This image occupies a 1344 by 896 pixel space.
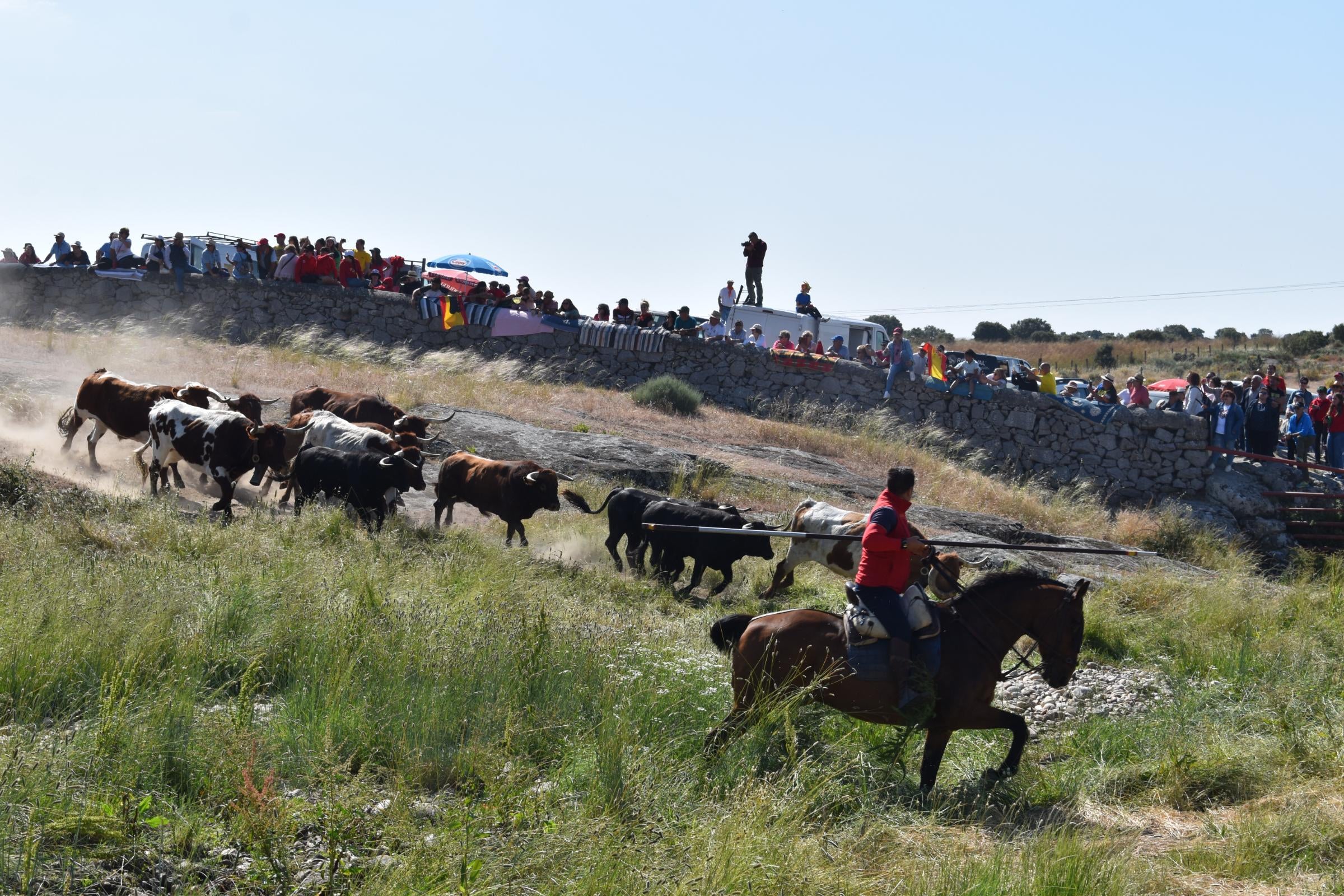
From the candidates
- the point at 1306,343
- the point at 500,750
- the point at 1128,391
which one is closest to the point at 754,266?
the point at 1128,391

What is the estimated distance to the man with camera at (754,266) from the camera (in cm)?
2925

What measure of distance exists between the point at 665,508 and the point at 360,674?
6.20m

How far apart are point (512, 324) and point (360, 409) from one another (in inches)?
438

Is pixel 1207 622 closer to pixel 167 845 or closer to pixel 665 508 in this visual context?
pixel 665 508

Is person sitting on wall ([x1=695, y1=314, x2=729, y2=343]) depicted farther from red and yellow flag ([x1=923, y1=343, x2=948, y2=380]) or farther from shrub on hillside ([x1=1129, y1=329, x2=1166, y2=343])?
shrub on hillside ([x1=1129, y1=329, x2=1166, y2=343])

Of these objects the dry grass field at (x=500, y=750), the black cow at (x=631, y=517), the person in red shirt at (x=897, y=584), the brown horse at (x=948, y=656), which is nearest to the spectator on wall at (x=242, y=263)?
the dry grass field at (x=500, y=750)

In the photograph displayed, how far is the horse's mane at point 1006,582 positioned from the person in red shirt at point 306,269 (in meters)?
25.5

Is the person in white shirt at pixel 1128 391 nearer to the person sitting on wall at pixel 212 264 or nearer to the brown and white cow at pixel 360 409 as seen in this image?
the brown and white cow at pixel 360 409

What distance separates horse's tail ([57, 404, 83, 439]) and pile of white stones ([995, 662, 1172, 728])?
1295 centimetres

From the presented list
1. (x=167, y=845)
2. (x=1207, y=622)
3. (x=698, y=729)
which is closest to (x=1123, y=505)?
(x=1207, y=622)

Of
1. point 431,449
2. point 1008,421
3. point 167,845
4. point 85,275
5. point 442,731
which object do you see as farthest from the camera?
point 85,275

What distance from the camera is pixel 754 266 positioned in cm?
2962

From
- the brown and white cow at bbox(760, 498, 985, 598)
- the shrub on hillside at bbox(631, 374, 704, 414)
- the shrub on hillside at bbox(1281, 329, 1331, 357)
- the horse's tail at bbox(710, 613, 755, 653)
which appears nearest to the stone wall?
the shrub on hillside at bbox(631, 374, 704, 414)

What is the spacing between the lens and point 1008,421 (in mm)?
26703
